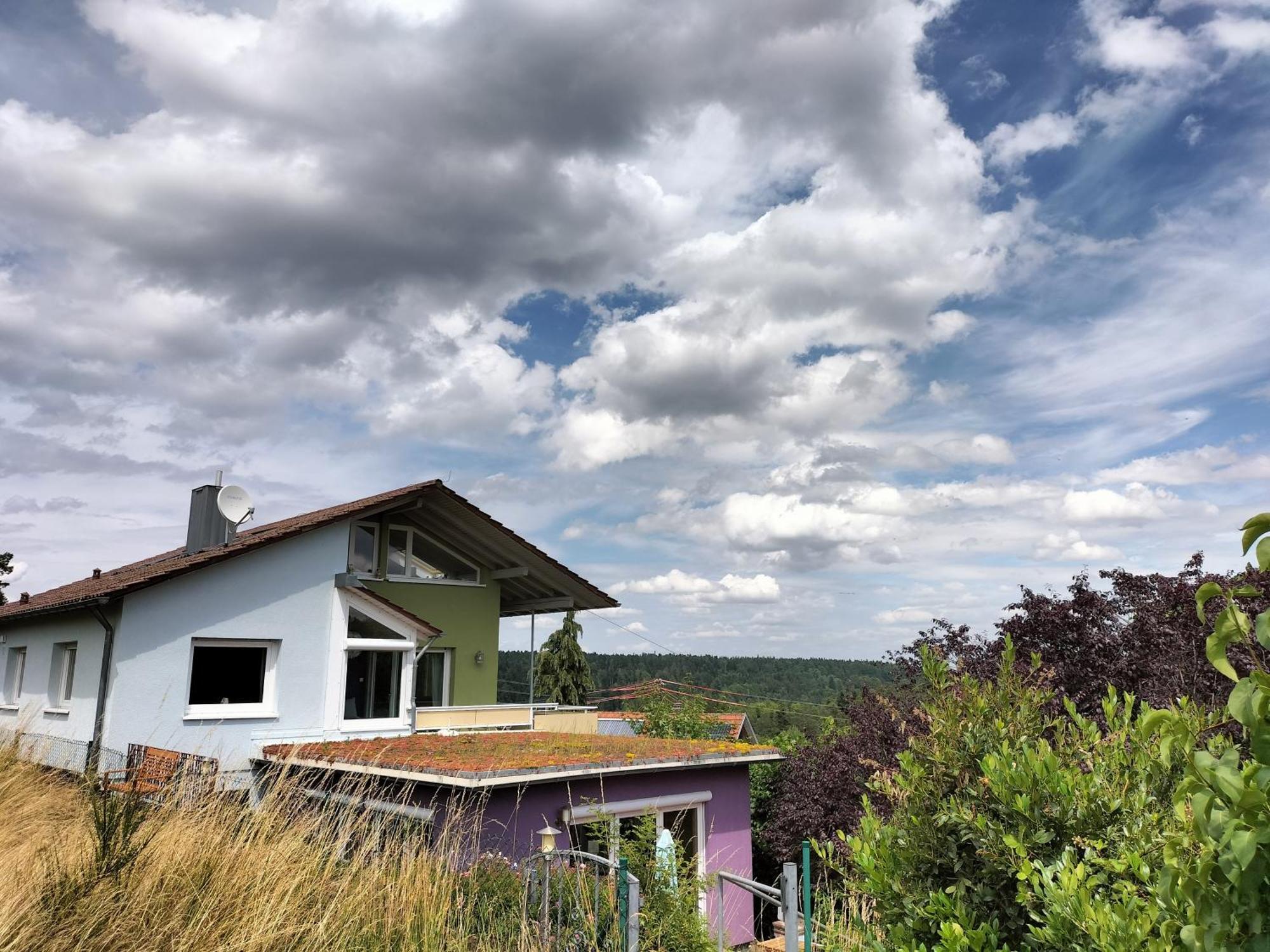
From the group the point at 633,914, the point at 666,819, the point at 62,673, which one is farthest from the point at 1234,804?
the point at 62,673

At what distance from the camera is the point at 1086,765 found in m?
3.44

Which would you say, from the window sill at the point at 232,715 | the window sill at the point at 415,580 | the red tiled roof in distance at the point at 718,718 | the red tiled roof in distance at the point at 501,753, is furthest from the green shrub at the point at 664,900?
the red tiled roof in distance at the point at 718,718

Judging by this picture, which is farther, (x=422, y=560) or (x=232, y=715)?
(x=422, y=560)

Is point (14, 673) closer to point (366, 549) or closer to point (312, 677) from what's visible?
point (366, 549)

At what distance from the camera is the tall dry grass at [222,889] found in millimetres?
4914

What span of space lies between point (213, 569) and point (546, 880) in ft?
32.5

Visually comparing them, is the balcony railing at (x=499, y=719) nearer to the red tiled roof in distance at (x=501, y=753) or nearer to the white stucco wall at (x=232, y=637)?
the red tiled roof in distance at (x=501, y=753)

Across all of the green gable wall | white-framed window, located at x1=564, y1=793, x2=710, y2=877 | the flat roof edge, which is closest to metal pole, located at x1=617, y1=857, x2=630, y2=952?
the flat roof edge

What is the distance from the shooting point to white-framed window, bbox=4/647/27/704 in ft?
60.8

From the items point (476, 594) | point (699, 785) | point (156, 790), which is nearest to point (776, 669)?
point (476, 594)

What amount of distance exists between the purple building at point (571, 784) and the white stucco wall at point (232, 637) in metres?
1.23

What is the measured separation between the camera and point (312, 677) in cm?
1461

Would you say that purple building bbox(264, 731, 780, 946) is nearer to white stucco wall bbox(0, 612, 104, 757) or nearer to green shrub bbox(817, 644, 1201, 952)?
white stucco wall bbox(0, 612, 104, 757)

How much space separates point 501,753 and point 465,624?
27.9 feet
